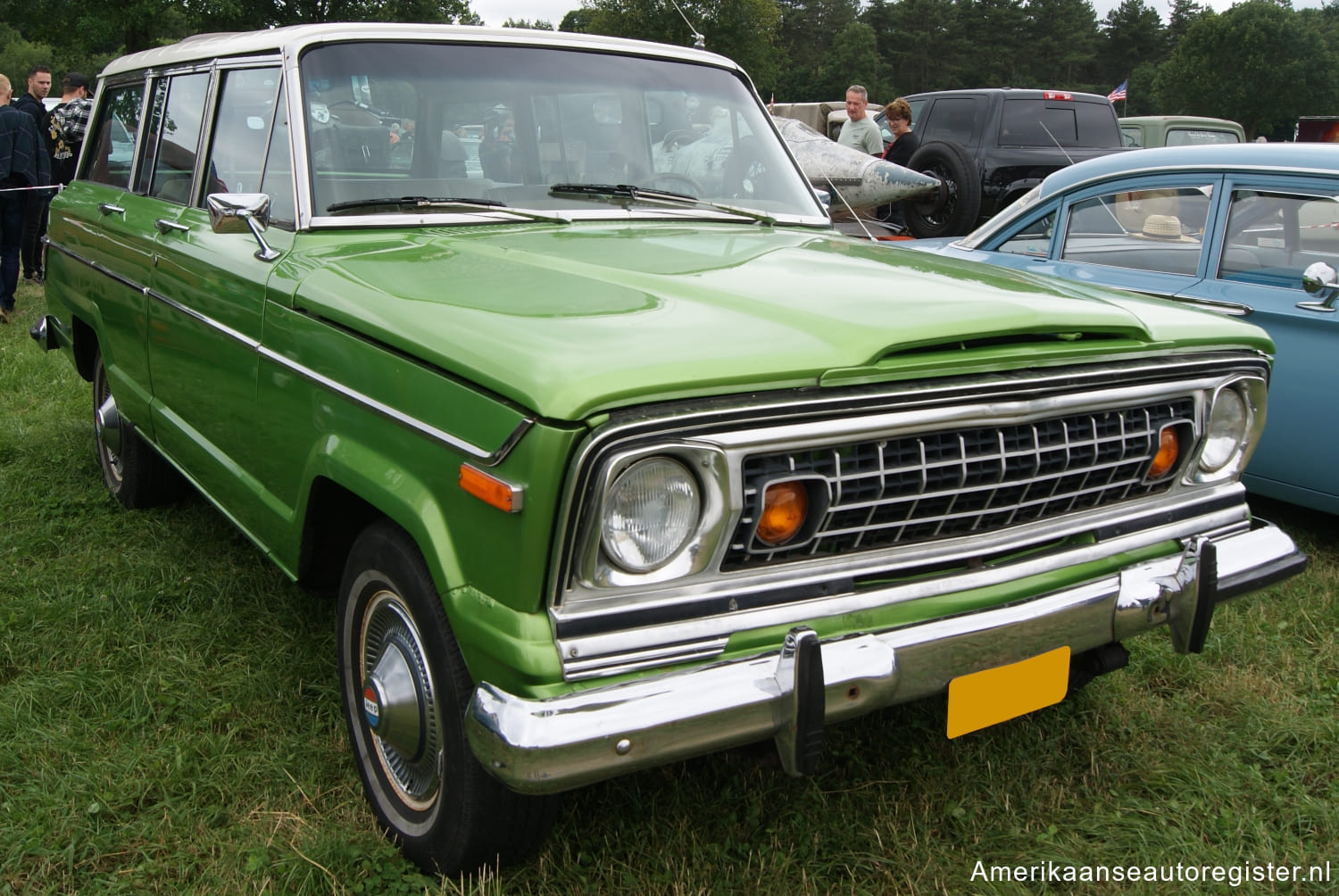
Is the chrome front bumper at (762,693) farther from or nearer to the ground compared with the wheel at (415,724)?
farther from the ground

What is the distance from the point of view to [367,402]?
7.12 feet

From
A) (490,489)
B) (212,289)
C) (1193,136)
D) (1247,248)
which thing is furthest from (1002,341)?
(1193,136)

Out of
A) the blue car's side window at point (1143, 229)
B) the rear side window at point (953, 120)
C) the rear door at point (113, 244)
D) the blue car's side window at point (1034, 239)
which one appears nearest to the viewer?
the rear door at point (113, 244)

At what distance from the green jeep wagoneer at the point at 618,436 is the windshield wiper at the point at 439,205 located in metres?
0.01

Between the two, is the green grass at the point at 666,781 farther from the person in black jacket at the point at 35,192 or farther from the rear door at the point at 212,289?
the person in black jacket at the point at 35,192

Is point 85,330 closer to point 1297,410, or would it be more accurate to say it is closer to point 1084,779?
point 1084,779

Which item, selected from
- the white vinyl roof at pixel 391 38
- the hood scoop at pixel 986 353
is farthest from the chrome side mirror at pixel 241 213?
the hood scoop at pixel 986 353

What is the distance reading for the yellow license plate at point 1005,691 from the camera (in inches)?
81.1

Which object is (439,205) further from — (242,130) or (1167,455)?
(1167,455)

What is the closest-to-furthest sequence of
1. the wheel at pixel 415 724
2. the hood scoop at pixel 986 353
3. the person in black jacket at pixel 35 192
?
the hood scoop at pixel 986 353 < the wheel at pixel 415 724 < the person in black jacket at pixel 35 192

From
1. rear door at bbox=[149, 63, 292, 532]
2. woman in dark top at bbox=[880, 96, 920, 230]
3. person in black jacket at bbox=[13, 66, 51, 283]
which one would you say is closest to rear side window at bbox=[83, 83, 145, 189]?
rear door at bbox=[149, 63, 292, 532]

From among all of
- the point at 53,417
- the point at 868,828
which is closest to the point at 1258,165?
the point at 868,828

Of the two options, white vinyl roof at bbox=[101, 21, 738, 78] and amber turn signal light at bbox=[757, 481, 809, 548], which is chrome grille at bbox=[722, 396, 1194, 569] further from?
white vinyl roof at bbox=[101, 21, 738, 78]

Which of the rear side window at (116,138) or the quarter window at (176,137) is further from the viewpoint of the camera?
the rear side window at (116,138)
